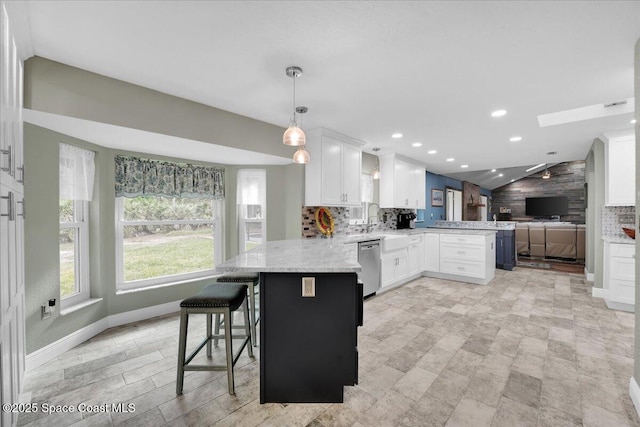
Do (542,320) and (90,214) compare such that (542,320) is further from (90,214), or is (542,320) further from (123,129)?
(90,214)

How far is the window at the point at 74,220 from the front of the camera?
2.75 metres

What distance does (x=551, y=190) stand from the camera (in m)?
10.2

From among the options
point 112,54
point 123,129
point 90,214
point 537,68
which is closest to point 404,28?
point 537,68

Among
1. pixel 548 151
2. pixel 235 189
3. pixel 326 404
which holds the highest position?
pixel 548 151

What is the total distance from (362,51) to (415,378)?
2.47 m

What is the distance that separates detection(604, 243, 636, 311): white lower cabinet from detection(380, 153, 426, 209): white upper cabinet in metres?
3.00

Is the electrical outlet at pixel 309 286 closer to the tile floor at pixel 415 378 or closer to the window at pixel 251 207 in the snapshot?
the tile floor at pixel 415 378

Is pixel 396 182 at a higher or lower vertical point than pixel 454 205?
higher

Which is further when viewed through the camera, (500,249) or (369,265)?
(500,249)

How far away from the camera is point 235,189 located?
4.23 meters

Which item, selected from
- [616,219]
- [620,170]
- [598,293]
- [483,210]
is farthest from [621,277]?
[483,210]

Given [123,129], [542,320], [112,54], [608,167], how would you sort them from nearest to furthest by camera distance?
[112,54]
[123,129]
[542,320]
[608,167]

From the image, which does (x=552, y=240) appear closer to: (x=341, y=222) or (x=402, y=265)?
(x=402, y=265)

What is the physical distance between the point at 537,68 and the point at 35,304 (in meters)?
4.56
